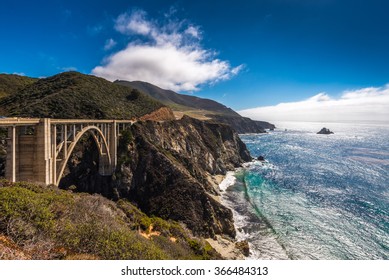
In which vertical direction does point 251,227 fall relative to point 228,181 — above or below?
below

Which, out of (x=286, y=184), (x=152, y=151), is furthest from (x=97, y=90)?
(x=286, y=184)

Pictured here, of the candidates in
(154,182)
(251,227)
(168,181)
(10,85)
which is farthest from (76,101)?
(251,227)

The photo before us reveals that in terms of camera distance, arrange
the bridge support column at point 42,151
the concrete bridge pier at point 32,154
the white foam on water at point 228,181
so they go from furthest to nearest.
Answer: the white foam on water at point 228,181 < the bridge support column at point 42,151 < the concrete bridge pier at point 32,154

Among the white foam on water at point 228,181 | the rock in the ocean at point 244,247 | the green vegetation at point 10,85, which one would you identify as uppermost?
the green vegetation at point 10,85

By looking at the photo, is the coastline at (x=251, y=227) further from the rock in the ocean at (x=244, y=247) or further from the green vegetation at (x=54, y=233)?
the green vegetation at (x=54, y=233)

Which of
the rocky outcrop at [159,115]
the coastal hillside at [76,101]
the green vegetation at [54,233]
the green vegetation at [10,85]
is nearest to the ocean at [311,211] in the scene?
the green vegetation at [54,233]

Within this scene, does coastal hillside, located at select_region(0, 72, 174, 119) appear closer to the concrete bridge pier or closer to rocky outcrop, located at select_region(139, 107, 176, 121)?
rocky outcrop, located at select_region(139, 107, 176, 121)

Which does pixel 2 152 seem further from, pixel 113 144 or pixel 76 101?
pixel 76 101
